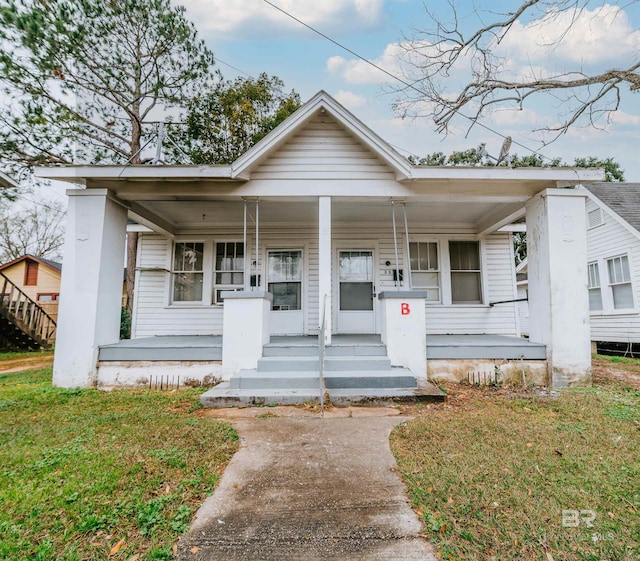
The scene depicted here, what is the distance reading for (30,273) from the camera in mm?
21500

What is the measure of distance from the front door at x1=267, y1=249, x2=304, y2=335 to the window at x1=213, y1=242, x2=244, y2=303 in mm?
740

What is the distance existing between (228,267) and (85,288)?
3087 mm

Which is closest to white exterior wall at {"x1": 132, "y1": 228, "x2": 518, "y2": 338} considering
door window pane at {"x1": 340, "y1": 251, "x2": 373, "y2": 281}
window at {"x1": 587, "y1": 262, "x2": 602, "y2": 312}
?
door window pane at {"x1": 340, "y1": 251, "x2": 373, "y2": 281}

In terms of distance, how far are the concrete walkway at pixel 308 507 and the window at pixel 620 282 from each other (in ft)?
38.1

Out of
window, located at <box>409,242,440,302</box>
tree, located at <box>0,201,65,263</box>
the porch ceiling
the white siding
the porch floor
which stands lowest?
the porch floor

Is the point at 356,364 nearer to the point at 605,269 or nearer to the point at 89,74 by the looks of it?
the point at 605,269

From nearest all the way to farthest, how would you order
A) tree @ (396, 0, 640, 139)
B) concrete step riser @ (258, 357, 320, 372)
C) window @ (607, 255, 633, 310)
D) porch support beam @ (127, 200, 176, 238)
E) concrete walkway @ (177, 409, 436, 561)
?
concrete walkway @ (177, 409, 436, 561) < concrete step riser @ (258, 357, 320, 372) < porch support beam @ (127, 200, 176, 238) < tree @ (396, 0, 640, 139) < window @ (607, 255, 633, 310)

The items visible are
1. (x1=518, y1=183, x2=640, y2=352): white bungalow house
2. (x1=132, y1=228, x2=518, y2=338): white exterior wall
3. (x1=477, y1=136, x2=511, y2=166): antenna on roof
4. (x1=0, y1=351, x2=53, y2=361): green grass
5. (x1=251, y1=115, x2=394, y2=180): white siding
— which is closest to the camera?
(x1=251, y1=115, x2=394, y2=180): white siding

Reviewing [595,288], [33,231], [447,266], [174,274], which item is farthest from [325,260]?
[33,231]

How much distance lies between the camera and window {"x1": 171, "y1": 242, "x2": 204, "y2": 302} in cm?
791

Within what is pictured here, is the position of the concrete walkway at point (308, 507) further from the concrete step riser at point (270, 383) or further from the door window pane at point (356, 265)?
the door window pane at point (356, 265)

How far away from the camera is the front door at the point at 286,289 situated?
294 inches

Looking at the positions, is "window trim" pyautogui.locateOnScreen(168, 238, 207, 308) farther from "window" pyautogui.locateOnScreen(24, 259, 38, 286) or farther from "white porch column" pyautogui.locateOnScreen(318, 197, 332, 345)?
"window" pyautogui.locateOnScreen(24, 259, 38, 286)

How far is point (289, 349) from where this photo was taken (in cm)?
543
